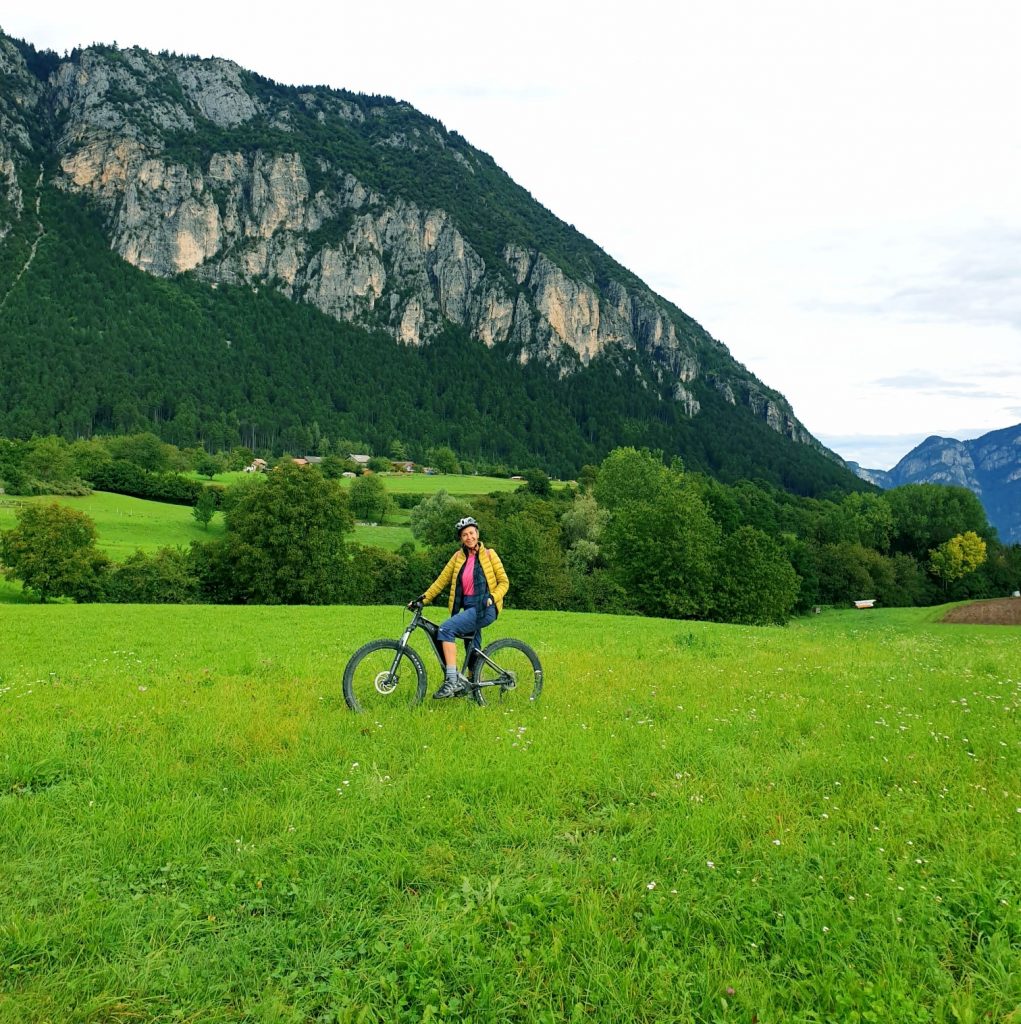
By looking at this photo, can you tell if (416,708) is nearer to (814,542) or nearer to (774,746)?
(774,746)

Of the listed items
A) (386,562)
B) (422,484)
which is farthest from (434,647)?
(422,484)

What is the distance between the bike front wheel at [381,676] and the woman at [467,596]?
0.43m

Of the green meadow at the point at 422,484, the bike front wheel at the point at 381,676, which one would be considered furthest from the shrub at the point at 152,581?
the green meadow at the point at 422,484

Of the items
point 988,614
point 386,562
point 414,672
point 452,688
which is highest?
point 386,562

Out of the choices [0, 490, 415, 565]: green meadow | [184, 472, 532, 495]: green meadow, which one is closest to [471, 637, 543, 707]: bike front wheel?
[0, 490, 415, 565]: green meadow

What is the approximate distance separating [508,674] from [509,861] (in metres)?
4.79

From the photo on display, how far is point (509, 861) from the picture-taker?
475 centimetres

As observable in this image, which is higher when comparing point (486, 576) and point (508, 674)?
point (486, 576)

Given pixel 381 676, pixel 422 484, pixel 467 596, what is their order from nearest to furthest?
pixel 381 676 → pixel 467 596 → pixel 422 484

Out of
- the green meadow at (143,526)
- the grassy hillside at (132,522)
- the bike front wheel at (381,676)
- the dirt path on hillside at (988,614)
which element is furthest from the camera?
the green meadow at (143,526)

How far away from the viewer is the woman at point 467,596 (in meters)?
8.95

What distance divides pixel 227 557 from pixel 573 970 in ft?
173

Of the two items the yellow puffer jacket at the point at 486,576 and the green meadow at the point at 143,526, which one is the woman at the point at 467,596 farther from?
the green meadow at the point at 143,526

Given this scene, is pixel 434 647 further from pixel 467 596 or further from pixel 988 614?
pixel 988 614
